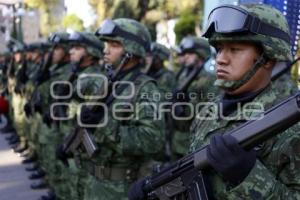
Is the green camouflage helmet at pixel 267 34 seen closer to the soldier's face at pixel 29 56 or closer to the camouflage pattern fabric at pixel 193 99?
the camouflage pattern fabric at pixel 193 99

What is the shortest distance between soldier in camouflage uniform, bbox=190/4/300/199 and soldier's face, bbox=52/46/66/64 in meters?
4.30

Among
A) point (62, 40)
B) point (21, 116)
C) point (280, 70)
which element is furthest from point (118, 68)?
point (21, 116)

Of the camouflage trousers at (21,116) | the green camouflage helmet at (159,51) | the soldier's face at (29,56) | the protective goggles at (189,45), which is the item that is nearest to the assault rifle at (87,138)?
the protective goggles at (189,45)

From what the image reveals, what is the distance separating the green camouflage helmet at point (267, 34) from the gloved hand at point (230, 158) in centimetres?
49

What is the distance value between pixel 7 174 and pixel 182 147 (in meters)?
3.37

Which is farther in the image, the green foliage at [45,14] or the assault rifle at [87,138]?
the green foliage at [45,14]

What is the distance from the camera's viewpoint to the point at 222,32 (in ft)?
6.35

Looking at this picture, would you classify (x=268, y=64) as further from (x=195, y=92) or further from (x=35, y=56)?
(x=35, y=56)

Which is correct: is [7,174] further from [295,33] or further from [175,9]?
[175,9]

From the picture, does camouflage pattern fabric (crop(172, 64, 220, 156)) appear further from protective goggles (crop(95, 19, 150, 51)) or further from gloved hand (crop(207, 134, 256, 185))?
gloved hand (crop(207, 134, 256, 185))

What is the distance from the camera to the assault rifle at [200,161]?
1.47m

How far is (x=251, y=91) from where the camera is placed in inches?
77.8

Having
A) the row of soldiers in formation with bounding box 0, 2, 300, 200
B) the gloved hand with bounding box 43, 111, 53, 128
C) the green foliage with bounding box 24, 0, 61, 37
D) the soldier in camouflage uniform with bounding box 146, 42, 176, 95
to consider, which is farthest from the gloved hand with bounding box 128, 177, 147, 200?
the green foliage with bounding box 24, 0, 61, 37

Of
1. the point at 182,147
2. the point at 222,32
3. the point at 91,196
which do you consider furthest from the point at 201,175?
the point at 182,147
